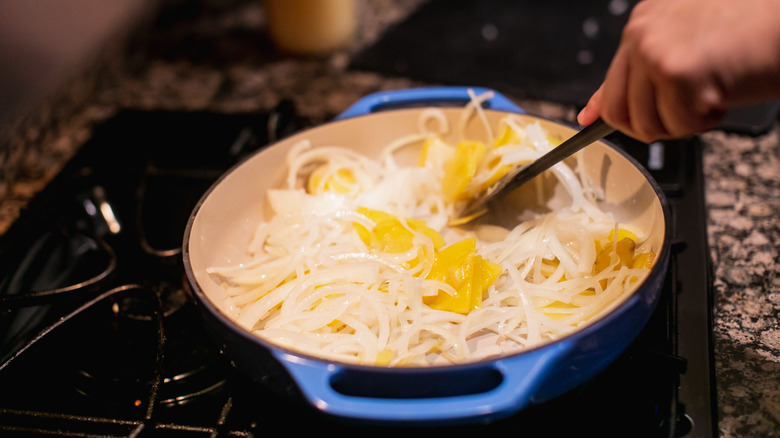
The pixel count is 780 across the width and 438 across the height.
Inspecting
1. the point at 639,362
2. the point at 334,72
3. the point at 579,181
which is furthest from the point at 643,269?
the point at 334,72

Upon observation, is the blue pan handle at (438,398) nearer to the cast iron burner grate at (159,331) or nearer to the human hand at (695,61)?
the cast iron burner grate at (159,331)

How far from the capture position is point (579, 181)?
0.89 m

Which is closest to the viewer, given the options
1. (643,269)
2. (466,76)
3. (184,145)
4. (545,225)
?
(643,269)

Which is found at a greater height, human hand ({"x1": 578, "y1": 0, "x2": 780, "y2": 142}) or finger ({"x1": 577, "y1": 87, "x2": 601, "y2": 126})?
human hand ({"x1": 578, "y1": 0, "x2": 780, "y2": 142})

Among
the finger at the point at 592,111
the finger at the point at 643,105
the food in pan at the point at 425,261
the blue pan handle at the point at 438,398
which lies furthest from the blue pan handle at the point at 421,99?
the blue pan handle at the point at 438,398

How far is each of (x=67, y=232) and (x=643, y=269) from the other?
2.94 feet

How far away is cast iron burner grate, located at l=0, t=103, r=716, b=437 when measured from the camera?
2.19 ft

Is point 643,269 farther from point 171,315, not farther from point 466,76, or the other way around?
point 466,76

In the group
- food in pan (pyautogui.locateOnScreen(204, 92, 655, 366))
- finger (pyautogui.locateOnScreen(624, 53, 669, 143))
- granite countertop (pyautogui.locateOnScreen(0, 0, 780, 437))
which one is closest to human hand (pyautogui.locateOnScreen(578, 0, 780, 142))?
finger (pyautogui.locateOnScreen(624, 53, 669, 143))

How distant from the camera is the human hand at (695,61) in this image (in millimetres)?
453

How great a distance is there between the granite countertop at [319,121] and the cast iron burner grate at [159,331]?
0.06 meters

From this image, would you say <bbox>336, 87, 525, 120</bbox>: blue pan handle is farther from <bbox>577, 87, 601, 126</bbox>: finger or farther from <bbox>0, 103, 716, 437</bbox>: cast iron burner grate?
<bbox>577, 87, 601, 126</bbox>: finger

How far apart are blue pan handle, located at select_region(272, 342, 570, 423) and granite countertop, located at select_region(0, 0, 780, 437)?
0.98 feet

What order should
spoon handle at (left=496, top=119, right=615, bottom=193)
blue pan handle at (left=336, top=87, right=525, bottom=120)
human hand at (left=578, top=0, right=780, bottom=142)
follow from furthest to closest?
blue pan handle at (left=336, top=87, right=525, bottom=120) → spoon handle at (left=496, top=119, right=615, bottom=193) → human hand at (left=578, top=0, right=780, bottom=142)
